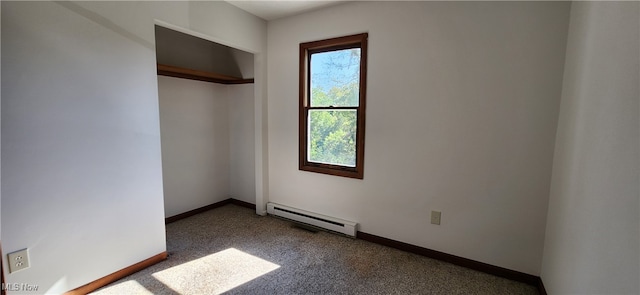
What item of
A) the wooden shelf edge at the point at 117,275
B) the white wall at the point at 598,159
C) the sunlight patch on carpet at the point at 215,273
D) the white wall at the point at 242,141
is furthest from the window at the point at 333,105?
the wooden shelf edge at the point at 117,275

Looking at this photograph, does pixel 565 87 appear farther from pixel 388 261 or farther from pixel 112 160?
pixel 112 160

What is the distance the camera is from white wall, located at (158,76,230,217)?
312 centimetres

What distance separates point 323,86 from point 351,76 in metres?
0.35

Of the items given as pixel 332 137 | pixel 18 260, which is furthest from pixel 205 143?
pixel 18 260

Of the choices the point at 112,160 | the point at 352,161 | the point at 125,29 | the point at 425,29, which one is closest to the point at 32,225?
the point at 112,160

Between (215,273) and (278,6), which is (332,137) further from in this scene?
(215,273)

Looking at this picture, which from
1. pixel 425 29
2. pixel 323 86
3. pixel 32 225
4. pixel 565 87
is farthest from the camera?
pixel 323 86

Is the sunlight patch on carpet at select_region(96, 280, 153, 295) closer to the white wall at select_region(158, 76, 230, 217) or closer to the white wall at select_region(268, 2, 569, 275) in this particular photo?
the white wall at select_region(158, 76, 230, 217)

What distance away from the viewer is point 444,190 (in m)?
2.31

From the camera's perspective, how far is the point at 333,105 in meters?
2.87

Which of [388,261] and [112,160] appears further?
[388,261]

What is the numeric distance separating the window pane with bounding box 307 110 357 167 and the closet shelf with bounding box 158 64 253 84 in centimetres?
116

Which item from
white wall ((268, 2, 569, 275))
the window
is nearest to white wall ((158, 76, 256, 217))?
the window

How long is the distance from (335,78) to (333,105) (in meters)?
0.28
